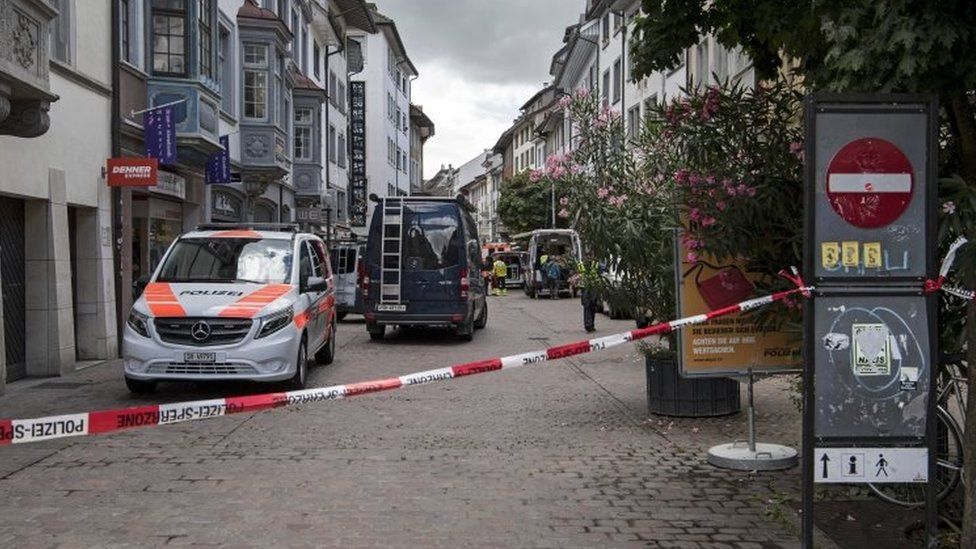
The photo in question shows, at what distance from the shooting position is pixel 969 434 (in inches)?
167

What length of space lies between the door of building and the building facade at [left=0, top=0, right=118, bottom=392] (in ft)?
0.04

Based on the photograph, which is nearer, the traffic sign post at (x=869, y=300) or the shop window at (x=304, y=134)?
the traffic sign post at (x=869, y=300)

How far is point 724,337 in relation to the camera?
702cm

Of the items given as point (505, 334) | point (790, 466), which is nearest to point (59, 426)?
point (790, 466)

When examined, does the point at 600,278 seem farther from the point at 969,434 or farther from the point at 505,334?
the point at 505,334

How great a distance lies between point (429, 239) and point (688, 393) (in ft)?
29.6

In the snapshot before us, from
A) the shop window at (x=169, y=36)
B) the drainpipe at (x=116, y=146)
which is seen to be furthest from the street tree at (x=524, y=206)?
the drainpipe at (x=116, y=146)

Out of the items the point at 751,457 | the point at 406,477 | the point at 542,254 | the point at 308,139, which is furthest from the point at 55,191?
the point at 542,254

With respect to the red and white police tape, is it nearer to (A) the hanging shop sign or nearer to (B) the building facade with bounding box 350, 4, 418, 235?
(A) the hanging shop sign

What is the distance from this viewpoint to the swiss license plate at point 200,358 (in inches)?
371

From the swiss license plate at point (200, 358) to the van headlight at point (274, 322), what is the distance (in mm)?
505

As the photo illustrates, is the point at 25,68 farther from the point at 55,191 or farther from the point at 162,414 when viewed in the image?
the point at 162,414

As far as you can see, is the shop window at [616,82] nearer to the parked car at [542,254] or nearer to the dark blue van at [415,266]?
the parked car at [542,254]

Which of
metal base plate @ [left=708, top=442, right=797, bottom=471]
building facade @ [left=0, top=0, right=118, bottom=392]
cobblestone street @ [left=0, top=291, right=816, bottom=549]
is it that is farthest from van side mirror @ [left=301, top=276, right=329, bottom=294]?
metal base plate @ [left=708, top=442, right=797, bottom=471]
